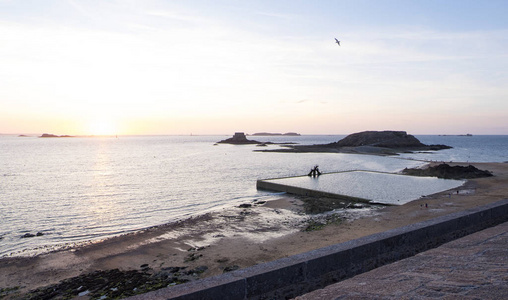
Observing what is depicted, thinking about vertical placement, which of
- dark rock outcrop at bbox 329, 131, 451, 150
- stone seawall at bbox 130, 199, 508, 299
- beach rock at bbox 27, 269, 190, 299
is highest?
dark rock outcrop at bbox 329, 131, 451, 150

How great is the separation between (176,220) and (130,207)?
566 cm

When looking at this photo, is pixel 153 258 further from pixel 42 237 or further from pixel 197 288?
pixel 197 288

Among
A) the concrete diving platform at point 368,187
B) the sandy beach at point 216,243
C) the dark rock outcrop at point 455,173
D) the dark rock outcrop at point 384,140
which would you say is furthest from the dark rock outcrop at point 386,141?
the sandy beach at point 216,243

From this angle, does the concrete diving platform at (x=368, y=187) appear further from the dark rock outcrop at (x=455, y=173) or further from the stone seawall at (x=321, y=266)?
the stone seawall at (x=321, y=266)

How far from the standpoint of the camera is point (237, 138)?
16088 centimetres

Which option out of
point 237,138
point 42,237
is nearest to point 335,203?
point 42,237

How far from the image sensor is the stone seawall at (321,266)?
3973mm

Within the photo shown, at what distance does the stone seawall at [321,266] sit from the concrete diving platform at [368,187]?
12.9 metres

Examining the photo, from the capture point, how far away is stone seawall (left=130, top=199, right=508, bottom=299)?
156 inches

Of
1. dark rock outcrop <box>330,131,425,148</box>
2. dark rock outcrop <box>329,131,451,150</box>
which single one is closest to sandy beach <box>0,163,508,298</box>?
dark rock outcrop <box>329,131,451,150</box>

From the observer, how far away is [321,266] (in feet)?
15.8

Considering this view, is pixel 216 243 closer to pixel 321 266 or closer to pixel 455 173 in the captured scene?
pixel 321 266

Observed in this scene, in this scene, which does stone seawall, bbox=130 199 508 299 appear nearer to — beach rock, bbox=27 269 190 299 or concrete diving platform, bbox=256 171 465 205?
beach rock, bbox=27 269 190 299

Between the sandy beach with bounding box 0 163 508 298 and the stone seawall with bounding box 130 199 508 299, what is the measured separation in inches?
212
